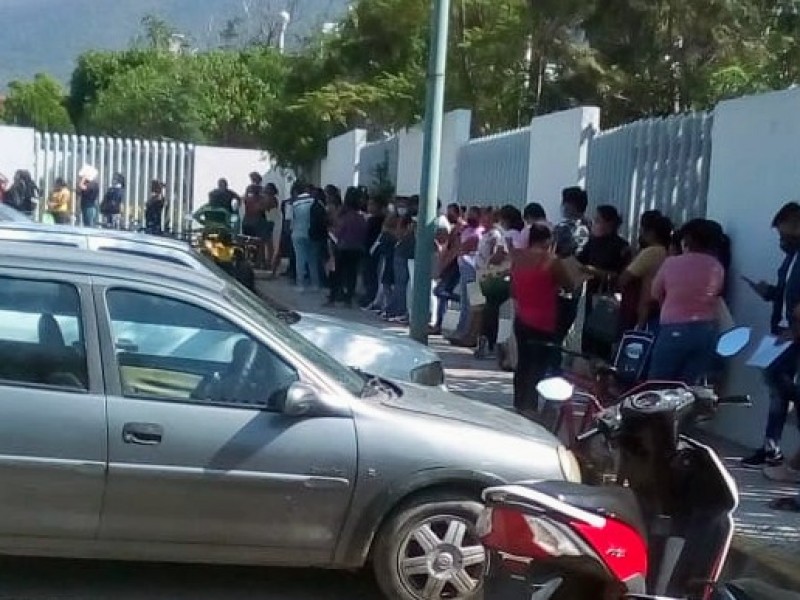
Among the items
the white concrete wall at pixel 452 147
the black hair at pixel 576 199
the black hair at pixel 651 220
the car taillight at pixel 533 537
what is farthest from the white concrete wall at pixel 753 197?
the white concrete wall at pixel 452 147

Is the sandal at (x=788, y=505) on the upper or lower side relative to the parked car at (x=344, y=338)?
lower

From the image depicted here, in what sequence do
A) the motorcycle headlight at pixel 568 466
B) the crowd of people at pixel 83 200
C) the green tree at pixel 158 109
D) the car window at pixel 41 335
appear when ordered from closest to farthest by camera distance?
the car window at pixel 41 335 < the motorcycle headlight at pixel 568 466 < the crowd of people at pixel 83 200 < the green tree at pixel 158 109

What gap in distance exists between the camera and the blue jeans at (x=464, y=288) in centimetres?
1614

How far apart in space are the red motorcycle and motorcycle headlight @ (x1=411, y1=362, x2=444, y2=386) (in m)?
4.18

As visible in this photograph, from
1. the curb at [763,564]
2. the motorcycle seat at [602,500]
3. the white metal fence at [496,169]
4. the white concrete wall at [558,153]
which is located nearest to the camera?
→ the motorcycle seat at [602,500]

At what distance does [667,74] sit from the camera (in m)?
24.6

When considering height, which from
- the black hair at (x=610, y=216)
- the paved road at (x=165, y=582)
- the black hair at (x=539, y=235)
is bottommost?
the paved road at (x=165, y=582)

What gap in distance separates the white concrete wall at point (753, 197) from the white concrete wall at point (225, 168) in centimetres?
2293

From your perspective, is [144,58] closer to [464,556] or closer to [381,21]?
[381,21]

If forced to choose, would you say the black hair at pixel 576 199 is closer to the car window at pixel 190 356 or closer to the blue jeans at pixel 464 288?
the blue jeans at pixel 464 288

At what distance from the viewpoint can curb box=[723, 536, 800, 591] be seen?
7109 millimetres

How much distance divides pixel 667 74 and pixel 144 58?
39.7m

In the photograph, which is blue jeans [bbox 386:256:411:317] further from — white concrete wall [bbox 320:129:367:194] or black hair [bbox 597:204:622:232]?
white concrete wall [bbox 320:129:367:194]

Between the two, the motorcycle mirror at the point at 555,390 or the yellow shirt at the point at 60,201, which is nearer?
the motorcycle mirror at the point at 555,390
